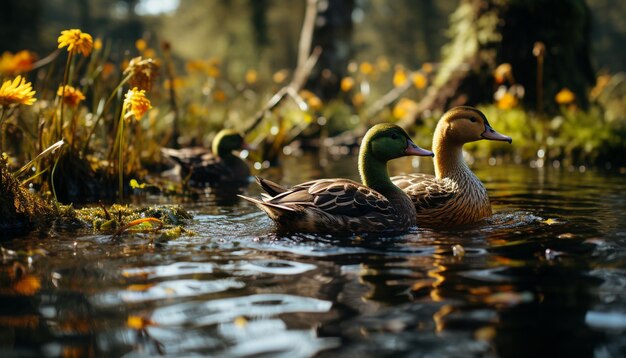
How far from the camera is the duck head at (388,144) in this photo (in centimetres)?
649

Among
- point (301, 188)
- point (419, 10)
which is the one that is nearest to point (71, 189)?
point (301, 188)

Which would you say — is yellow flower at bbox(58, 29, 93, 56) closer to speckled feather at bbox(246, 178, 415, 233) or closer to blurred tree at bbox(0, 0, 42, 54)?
speckled feather at bbox(246, 178, 415, 233)

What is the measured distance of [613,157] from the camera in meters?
12.0

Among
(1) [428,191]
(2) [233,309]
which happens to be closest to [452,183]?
(1) [428,191]

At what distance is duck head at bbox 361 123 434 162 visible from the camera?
6.49m

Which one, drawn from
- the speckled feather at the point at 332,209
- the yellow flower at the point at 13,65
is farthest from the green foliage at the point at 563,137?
the yellow flower at the point at 13,65

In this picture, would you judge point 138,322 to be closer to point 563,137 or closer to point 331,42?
point 563,137

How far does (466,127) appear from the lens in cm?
714

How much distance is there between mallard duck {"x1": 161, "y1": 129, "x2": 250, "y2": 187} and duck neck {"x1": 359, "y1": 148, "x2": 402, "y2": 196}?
12.2 feet

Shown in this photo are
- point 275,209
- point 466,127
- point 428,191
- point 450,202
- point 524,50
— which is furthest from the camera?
point 524,50

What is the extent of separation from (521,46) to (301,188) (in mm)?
10429

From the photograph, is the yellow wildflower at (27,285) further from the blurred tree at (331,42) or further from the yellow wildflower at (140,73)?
the blurred tree at (331,42)

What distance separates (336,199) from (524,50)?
1053cm

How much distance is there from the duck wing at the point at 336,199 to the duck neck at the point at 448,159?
1.22 metres
